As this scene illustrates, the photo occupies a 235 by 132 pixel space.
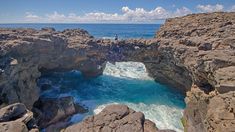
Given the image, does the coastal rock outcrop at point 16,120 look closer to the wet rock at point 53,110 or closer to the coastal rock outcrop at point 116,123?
the coastal rock outcrop at point 116,123

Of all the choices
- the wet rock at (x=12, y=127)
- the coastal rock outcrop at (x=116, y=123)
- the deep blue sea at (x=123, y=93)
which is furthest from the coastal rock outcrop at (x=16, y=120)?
the deep blue sea at (x=123, y=93)

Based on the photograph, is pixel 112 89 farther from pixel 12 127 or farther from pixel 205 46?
pixel 12 127

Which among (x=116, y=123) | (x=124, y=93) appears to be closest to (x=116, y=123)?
(x=116, y=123)

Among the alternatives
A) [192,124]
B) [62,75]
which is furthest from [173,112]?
[62,75]

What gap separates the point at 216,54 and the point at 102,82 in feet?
76.9

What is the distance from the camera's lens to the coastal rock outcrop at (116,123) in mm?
11117

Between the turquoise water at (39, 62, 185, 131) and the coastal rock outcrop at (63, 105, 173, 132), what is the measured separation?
1410cm

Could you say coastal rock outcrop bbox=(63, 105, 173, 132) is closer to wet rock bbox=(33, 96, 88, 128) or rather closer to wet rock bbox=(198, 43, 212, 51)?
wet rock bbox=(198, 43, 212, 51)

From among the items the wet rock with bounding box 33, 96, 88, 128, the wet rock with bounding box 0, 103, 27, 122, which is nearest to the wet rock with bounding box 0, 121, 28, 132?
the wet rock with bounding box 0, 103, 27, 122

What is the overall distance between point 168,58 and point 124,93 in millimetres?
7842

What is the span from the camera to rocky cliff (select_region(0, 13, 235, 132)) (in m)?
16.5

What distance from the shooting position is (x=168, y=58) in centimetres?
3089

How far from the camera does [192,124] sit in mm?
Answer: 20906

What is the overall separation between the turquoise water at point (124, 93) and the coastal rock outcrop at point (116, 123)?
Result: 1410cm
